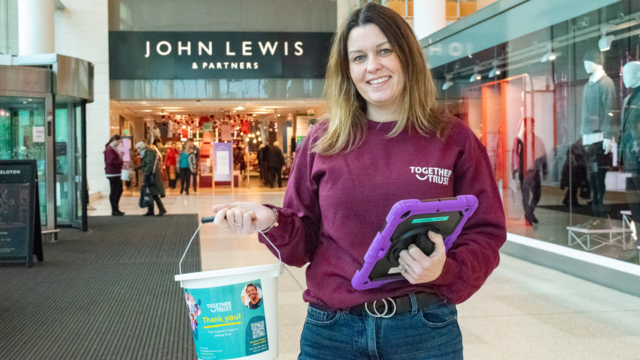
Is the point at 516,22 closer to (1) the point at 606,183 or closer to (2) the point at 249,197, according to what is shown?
(1) the point at 606,183

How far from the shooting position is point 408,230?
50.4 inches

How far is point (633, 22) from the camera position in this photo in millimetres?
5211

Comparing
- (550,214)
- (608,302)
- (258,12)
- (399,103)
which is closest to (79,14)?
(258,12)

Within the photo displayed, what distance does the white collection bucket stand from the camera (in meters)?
1.45

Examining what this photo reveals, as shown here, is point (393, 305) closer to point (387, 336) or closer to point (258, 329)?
point (387, 336)

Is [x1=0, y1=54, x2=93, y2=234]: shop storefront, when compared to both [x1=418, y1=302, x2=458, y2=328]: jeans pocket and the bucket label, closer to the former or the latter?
the bucket label

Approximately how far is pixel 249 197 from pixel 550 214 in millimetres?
10746

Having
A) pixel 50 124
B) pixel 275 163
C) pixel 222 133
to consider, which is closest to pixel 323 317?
pixel 50 124

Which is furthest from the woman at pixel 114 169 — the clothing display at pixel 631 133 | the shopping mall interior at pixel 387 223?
the clothing display at pixel 631 133

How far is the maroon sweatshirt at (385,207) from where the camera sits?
1.48 meters

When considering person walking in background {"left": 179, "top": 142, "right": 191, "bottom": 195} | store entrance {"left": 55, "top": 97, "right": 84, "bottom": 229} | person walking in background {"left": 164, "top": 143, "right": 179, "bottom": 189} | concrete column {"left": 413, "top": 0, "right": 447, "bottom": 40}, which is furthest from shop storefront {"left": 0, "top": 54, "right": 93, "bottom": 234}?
person walking in background {"left": 164, "top": 143, "right": 179, "bottom": 189}

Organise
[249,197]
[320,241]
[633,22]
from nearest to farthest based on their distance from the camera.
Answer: [320,241] < [633,22] < [249,197]

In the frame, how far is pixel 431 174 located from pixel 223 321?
621 millimetres

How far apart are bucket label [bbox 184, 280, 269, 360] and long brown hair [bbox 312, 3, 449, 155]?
1.43 ft
